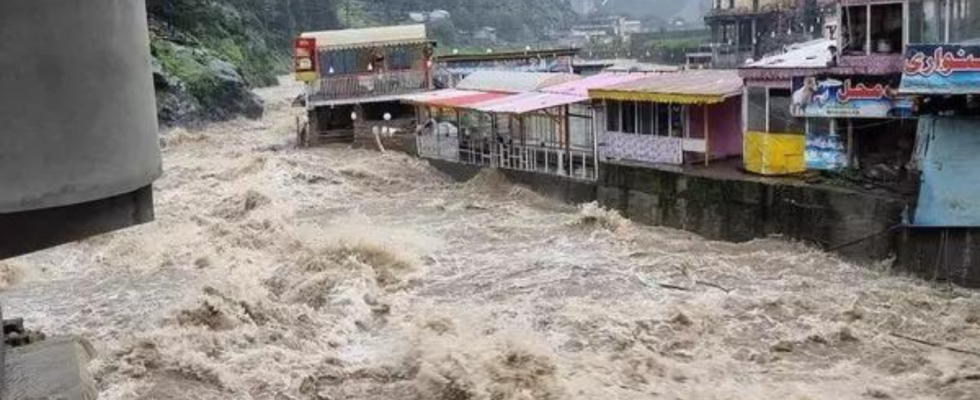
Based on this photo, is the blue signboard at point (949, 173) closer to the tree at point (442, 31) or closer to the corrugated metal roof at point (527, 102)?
the corrugated metal roof at point (527, 102)

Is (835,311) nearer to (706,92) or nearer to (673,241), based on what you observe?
(673,241)

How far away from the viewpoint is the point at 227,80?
49.2 m

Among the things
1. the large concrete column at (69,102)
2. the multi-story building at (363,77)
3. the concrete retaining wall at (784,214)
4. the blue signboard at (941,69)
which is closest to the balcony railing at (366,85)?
the multi-story building at (363,77)

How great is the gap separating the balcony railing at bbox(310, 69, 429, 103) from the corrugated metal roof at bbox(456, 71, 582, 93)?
317cm

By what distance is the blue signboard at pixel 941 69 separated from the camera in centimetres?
1429

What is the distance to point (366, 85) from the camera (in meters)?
36.6

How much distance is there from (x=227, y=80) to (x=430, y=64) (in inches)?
637

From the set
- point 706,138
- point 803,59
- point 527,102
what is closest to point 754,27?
point 527,102

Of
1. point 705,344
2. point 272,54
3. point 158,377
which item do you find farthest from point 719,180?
point 272,54

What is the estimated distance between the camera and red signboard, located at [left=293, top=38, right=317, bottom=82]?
118ft

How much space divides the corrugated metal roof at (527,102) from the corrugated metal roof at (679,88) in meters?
1.06

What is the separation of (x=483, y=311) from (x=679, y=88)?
29.2 feet

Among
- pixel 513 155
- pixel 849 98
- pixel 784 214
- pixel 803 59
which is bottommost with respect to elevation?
pixel 784 214

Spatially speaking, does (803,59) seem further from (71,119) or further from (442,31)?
(442,31)
